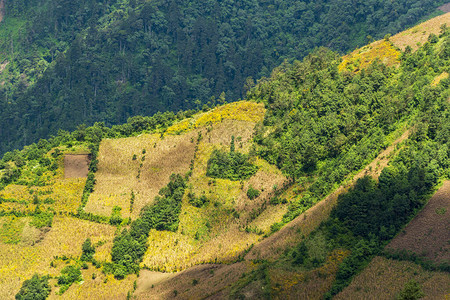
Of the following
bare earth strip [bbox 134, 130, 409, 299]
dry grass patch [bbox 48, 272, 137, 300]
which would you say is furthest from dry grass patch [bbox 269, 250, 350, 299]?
dry grass patch [bbox 48, 272, 137, 300]

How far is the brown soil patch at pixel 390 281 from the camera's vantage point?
2347 inches

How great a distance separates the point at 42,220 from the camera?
9388 centimetres

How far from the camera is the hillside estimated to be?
71.1 m

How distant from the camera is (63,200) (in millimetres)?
99312

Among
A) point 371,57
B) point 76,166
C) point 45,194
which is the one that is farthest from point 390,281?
point 76,166

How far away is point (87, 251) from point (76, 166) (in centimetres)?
2419

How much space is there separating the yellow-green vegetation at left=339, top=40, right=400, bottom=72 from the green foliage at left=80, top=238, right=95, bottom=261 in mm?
65809

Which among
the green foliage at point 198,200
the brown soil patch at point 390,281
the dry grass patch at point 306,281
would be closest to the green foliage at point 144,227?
the green foliage at point 198,200

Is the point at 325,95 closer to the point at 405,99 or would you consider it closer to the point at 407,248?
the point at 405,99

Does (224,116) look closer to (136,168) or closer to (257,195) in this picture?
(136,168)

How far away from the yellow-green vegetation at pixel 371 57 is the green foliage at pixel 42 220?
68.7 m

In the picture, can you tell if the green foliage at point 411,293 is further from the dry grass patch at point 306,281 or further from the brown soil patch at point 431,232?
the brown soil patch at point 431,232

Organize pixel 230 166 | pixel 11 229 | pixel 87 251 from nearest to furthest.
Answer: pixel 87 251 → pixel 11 229 → pixel 230 166

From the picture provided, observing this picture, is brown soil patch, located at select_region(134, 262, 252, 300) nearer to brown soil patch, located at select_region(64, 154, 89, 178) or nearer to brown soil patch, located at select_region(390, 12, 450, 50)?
brown soil patch, located at select_region(64, 154, 89, 178)
